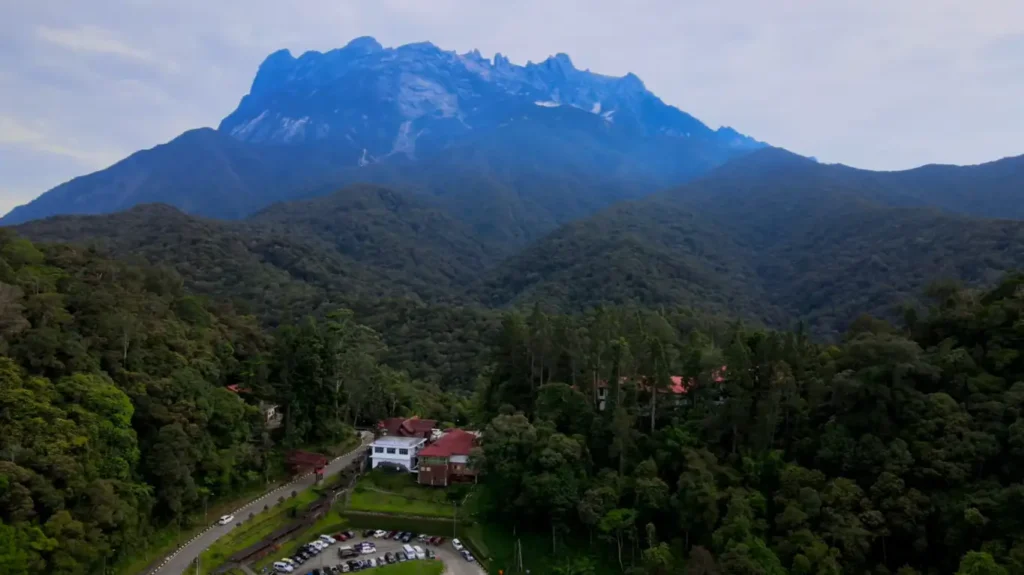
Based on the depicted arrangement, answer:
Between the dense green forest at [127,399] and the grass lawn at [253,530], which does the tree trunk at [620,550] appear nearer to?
the grass lawn at [253,530]

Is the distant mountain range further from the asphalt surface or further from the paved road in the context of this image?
the asphalt surface

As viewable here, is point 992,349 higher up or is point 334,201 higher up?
point 334,201

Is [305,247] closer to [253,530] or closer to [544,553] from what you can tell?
[253,530]

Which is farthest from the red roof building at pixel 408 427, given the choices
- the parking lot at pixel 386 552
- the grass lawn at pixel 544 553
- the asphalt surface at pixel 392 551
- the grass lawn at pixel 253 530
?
the grass lawn at pixel 544 553

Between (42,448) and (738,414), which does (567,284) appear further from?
(42,448)

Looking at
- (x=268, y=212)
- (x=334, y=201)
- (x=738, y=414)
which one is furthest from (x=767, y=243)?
(x=738, y=414)

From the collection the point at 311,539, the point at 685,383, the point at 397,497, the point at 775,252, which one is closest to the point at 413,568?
the point at 311,539

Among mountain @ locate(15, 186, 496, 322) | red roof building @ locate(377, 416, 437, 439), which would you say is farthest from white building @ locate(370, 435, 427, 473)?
mountain @ locate(15, 186, 496, 322)
